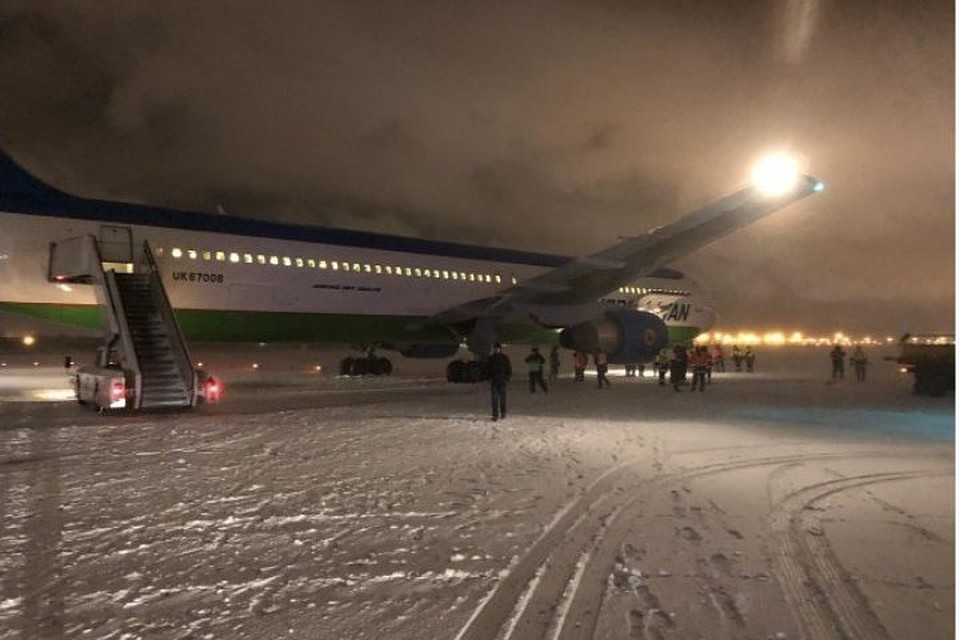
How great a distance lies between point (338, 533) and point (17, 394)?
48.7 ft

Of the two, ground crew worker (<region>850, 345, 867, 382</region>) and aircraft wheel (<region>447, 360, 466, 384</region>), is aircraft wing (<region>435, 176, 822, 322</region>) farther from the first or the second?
ground crew worker (<region>850, 345, 867, 382</region>)

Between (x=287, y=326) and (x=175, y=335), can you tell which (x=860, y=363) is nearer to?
(x=287, y=326)

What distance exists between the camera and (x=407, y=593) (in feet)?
14.5

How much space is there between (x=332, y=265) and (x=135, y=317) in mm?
6258

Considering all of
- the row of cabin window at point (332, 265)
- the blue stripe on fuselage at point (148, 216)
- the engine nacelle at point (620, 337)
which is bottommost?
the engine nacelle at point (620, 337)

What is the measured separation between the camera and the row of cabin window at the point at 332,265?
1766cm

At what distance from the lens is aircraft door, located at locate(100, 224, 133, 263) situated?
1622cm

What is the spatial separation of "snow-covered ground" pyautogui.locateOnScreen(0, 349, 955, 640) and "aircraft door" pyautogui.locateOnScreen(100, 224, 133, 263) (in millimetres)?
5303

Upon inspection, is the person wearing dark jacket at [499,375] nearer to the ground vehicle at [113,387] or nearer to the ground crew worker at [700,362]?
the ground vehicle at [113,387]

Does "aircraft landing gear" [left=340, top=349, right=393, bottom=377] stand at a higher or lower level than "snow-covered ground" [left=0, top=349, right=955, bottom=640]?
higher

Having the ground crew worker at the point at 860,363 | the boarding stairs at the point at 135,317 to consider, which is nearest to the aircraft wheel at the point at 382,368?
the boarding stairs at the point at 135,317

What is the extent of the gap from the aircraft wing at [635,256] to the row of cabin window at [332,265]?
4.91ft

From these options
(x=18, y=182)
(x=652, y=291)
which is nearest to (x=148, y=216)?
(x=18, y=182)

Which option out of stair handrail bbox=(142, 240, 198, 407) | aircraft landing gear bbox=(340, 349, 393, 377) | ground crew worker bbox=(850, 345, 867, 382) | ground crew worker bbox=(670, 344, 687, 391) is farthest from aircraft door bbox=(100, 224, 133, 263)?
ground crew worker bbox=(850, 345, 867, 382)
